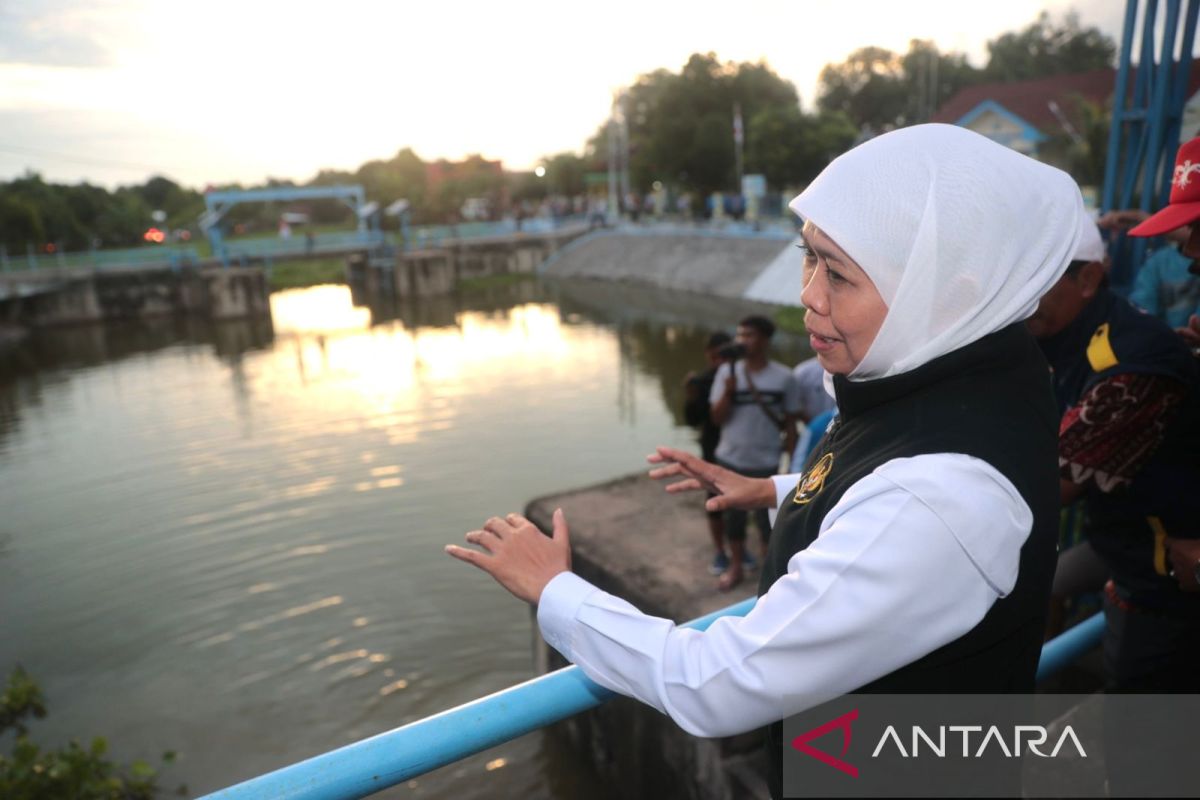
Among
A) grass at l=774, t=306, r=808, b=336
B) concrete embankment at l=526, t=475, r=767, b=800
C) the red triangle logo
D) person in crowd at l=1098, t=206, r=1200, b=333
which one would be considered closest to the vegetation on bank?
concrete embankment at l=526, t=475, r=767, b=800

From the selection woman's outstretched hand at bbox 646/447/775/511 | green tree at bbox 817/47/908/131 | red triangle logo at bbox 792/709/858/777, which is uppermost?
green tree at bbox 817/47/908/131

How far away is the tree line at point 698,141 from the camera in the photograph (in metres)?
30.6

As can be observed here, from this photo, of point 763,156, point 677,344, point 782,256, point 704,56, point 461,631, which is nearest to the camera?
point 461,631

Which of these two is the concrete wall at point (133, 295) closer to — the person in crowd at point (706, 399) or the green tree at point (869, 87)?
the person in crowd at point (706, 399)

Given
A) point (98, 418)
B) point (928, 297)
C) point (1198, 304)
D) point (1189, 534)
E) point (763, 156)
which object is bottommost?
point (98, 418)

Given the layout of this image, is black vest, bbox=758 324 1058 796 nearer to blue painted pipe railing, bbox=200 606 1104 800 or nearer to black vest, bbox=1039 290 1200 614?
blue painted pipe railing, bbox=200 606 1104 800

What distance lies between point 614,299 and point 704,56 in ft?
51.9

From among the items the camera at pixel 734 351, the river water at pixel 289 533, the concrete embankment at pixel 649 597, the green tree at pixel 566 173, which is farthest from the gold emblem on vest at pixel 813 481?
the green tree at pixel 566 173

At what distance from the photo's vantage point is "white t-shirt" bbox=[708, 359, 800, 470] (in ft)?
16.3

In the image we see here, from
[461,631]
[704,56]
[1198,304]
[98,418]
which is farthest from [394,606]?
[704,56]

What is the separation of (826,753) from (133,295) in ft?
98.1

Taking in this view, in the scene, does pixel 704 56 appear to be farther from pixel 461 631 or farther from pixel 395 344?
pixel 461 631

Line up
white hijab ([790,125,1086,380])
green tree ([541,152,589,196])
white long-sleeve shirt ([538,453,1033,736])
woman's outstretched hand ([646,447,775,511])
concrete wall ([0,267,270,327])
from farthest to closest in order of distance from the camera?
1. green tree ([541,152,589,196])
2. concrete wall ([0,267,270,327])
3. woman's outstretched hand ([646,447,775,511])
4. white hijab ([790,125,1086,380])
5. white long-sleeve shirt ([538,453,1033,736])

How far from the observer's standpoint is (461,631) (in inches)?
267
